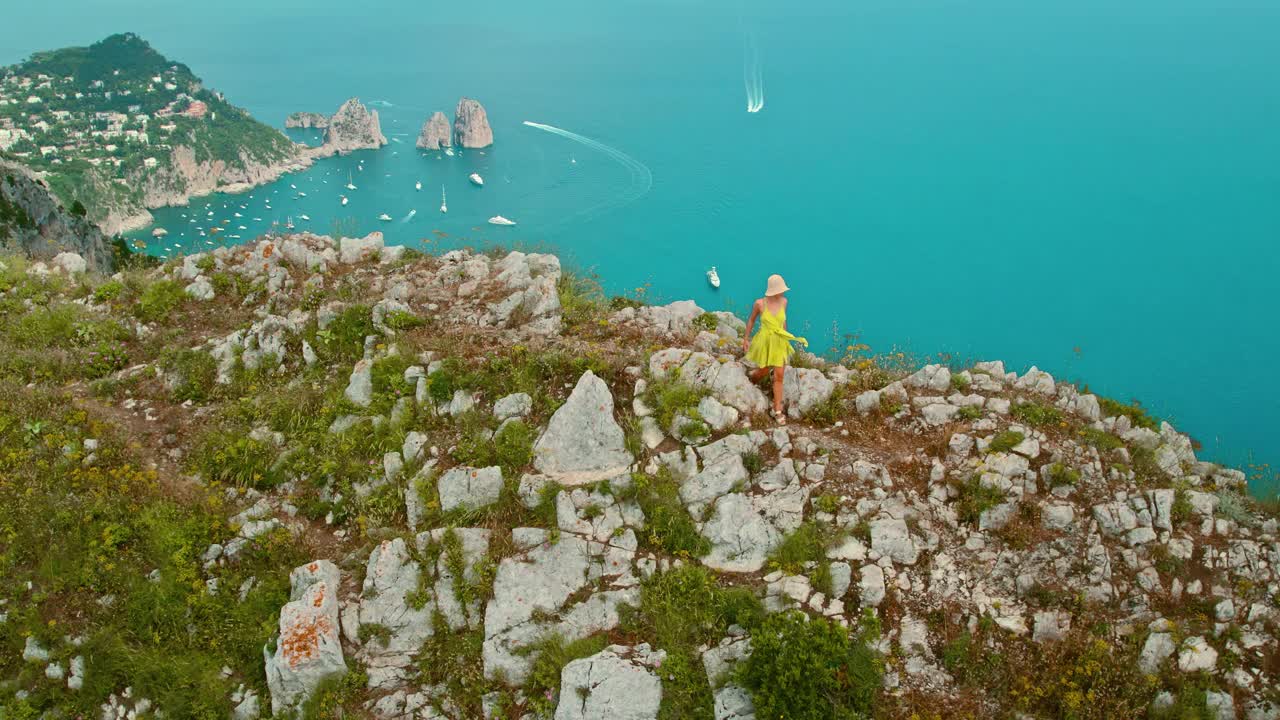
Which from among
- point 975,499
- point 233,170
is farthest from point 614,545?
point 233,170

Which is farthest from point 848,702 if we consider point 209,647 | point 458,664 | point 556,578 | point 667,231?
point 667,231

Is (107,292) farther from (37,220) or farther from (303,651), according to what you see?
(37,220)

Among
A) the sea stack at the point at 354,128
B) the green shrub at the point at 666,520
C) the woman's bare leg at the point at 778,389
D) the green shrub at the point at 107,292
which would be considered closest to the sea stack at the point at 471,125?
the sea stack at the point at 354,128

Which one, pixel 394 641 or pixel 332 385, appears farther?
pixel 332 385

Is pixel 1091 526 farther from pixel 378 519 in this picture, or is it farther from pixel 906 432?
pixel 378 519

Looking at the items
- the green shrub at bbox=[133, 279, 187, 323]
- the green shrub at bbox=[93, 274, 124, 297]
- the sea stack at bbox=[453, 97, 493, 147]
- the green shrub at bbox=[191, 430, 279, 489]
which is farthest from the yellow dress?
the sea stack at bbox=[453, 97, 493, 147]

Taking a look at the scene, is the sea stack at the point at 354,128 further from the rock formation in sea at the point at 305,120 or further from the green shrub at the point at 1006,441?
the green shrub at the point at 1006,441
